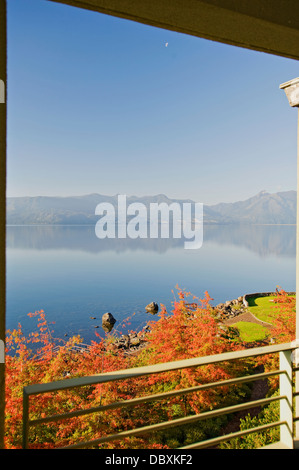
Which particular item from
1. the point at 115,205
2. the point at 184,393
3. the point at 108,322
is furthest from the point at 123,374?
the point at 115,205

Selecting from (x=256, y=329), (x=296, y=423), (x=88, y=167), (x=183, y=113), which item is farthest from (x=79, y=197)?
(x=296, y=423)

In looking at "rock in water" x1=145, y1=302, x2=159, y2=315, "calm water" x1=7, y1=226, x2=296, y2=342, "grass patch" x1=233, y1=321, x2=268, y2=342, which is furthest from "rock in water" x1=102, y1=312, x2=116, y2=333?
"grass patch" x1=233, y1=321, x2=268, y2=342

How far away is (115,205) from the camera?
86.1 m

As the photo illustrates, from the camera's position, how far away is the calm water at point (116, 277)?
23.3 metres

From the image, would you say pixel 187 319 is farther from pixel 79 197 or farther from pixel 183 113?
pixel 79 197

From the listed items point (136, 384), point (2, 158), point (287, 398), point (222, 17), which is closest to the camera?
point (2, 158)

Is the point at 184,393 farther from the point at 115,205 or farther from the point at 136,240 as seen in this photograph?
the point at 136,240

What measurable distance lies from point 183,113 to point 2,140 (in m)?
49.5

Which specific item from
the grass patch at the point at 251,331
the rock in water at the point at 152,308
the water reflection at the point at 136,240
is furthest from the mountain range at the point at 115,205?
the grass patch at the point at 251,331

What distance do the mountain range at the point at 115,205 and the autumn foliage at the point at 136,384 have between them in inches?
2647

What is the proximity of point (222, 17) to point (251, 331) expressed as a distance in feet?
38.2

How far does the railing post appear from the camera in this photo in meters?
1.57

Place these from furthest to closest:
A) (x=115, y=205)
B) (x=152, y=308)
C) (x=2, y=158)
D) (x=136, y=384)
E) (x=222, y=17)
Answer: (x=115, y=205)
(x=152, y=308)
(x=136, y=384)
(x=222, y=17)
(x=2, y=158)

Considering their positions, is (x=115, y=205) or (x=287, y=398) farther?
(x=115, y=205)
